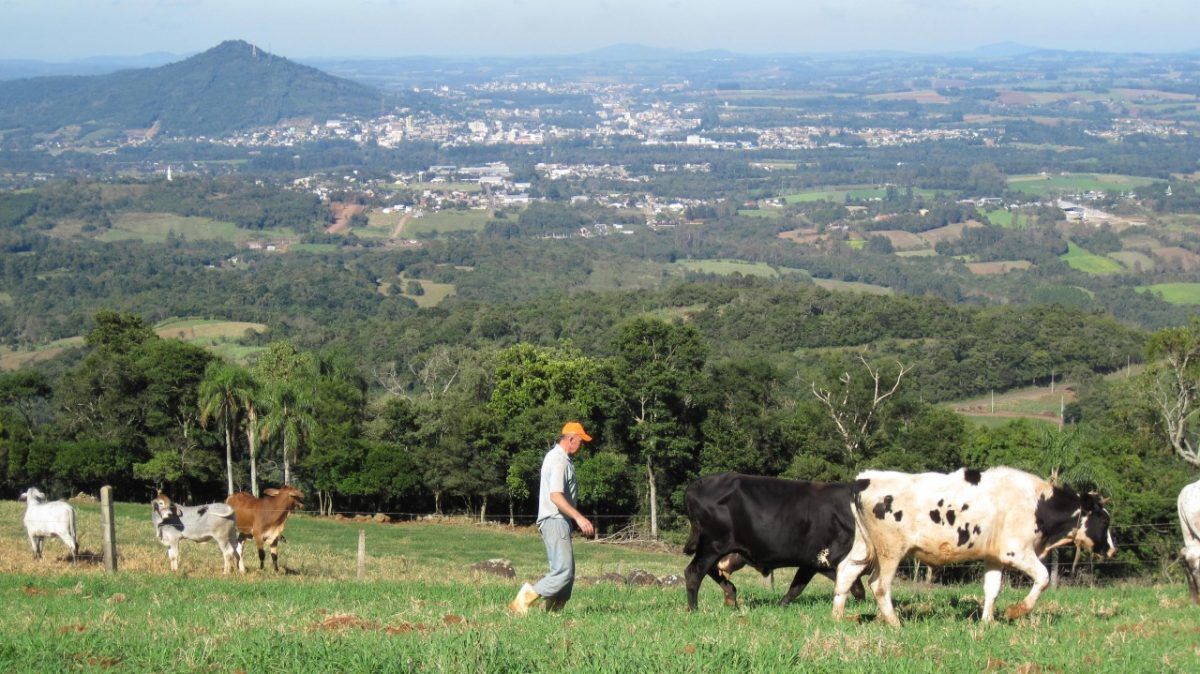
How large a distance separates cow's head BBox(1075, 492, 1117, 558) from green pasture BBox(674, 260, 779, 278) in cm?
12982

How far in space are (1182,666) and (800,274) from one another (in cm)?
13772

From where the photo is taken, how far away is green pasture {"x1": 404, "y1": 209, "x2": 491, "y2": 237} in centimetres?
18057

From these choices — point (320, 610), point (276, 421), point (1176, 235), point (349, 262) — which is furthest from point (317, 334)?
point (1176, 235)

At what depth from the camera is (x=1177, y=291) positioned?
409ft

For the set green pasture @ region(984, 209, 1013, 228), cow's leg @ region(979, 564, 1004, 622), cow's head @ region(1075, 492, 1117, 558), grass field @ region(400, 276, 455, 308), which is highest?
cow's head @ region(1075, 492, 1117, 558)

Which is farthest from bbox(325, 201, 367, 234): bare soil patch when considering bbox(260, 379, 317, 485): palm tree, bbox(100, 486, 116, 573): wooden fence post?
bbox(100, 486, 116, 573): wooden fence post

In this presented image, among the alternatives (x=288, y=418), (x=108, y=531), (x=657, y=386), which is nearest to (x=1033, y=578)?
(x=108, y=531)

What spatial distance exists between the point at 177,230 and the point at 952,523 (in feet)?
594

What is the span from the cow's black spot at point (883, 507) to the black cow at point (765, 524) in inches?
17.9

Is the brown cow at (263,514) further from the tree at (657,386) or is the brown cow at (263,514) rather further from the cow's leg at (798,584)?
the tree at (657,386)

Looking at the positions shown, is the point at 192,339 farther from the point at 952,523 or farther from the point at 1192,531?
the point at 952,523

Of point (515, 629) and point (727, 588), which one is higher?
point (515, 629)

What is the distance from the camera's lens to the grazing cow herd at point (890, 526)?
9.98 meters

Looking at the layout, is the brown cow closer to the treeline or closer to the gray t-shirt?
the gray t-shirt
